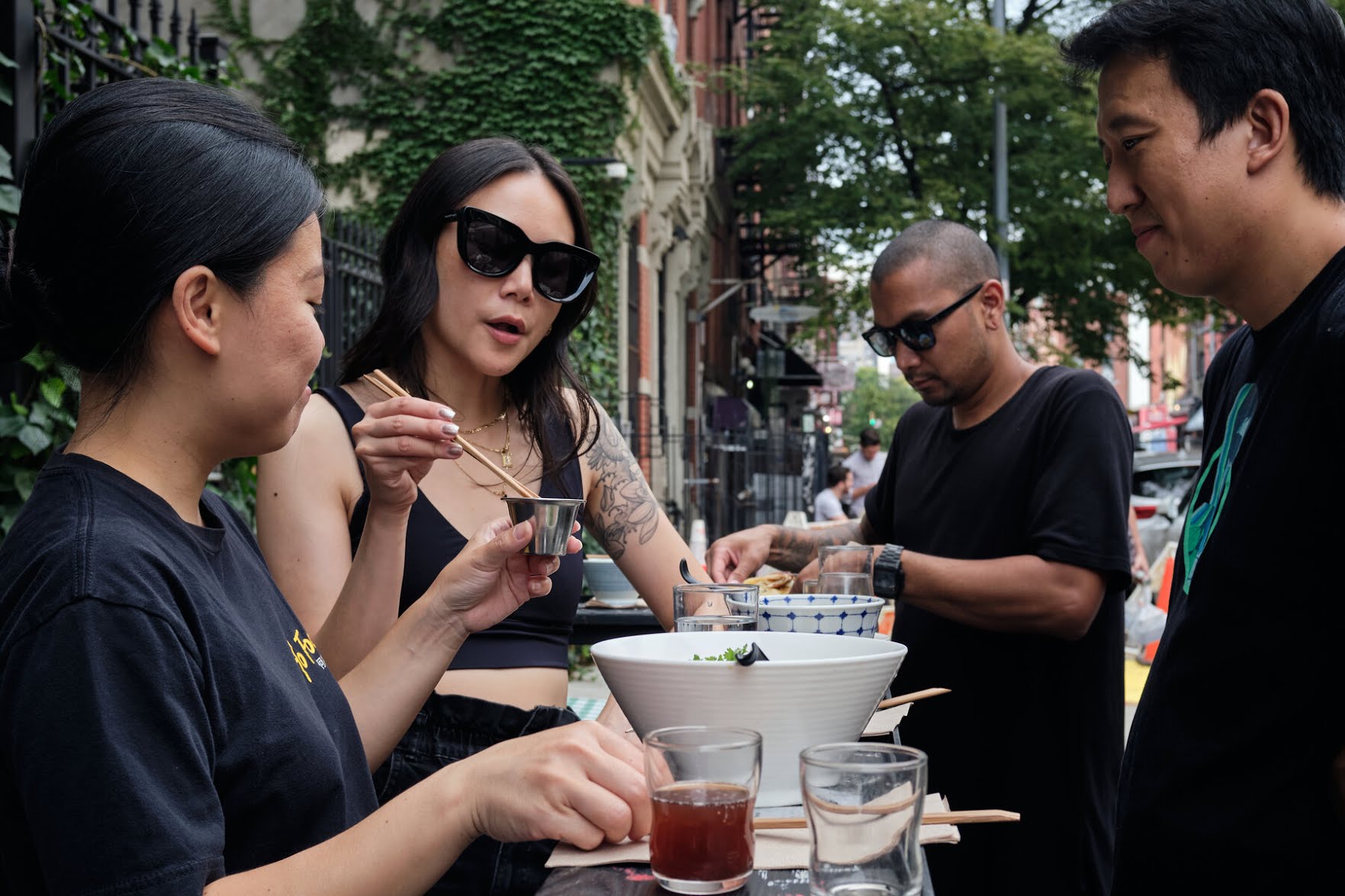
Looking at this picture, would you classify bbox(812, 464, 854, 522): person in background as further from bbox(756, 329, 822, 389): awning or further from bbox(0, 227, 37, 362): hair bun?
bbox(756, 329, 822, 389): awning

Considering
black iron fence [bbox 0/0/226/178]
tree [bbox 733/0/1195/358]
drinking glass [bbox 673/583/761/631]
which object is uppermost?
tree [bbox 733/0/1195/358]

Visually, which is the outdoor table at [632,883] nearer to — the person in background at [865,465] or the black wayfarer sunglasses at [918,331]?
the black wayfarer sunglasses at [918,331]

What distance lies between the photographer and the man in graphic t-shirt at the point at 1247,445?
1796 mm

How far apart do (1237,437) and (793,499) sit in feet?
57.7

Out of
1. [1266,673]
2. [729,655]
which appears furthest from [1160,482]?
[729,655]

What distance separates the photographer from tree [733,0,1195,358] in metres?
18.2

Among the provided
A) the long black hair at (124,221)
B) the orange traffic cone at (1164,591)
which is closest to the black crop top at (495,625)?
the long black hair at (124,221)

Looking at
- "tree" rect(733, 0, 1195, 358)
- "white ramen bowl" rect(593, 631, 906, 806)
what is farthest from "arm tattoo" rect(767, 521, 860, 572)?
"tree" rect(733, 0, 1195, 358)

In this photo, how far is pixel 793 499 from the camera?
19.6 metres

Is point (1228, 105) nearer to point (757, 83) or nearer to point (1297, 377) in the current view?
point (1297, 377)

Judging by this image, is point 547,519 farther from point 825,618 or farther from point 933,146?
point 933,146

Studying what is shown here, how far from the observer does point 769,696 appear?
152cm

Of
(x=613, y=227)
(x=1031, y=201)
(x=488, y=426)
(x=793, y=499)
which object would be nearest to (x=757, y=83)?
(x=1031, y=201)

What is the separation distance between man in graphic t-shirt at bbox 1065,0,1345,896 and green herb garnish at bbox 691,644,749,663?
789 millimetres
